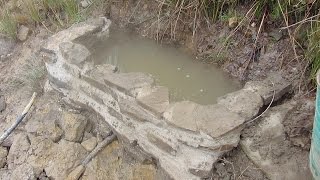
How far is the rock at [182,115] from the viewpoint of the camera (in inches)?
101

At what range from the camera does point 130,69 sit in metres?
3.38

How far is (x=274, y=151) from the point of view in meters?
2.61

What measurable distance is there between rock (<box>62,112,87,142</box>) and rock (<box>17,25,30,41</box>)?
116cm

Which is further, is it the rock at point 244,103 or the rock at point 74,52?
the rock at point 74,52

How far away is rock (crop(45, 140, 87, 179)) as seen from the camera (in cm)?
306

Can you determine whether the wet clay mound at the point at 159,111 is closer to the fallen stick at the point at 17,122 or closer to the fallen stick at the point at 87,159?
the fallen stick at the point at 87,159

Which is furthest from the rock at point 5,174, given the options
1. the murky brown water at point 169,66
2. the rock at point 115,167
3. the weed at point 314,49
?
the weed at point 314,49

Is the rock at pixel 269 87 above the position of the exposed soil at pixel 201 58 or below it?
above

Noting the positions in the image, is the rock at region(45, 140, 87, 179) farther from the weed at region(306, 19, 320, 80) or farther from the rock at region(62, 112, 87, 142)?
the weed at region(306, 19, 320, 80)

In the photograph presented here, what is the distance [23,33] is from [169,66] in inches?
58.7

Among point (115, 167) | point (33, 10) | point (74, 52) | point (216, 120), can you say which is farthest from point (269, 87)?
point (33, 10)

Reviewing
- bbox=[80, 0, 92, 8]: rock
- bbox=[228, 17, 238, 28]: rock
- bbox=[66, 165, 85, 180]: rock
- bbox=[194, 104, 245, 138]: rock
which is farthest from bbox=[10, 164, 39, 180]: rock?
bbox=[228, 17, 238, 28]: rock

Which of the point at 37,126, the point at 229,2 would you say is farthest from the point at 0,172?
the point at 229,2

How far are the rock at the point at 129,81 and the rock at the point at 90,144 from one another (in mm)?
463
